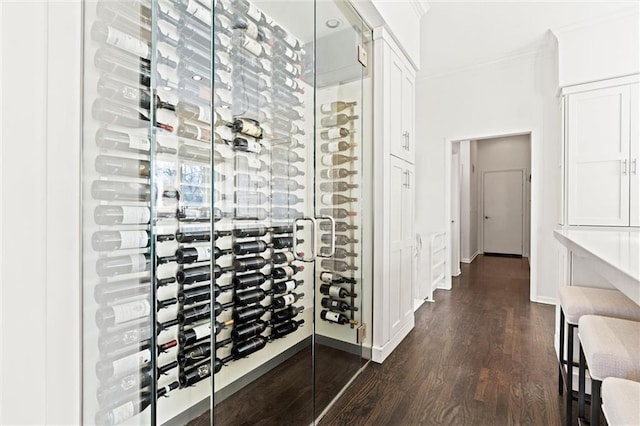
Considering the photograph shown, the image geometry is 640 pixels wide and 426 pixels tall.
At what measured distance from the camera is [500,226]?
7.66 meters

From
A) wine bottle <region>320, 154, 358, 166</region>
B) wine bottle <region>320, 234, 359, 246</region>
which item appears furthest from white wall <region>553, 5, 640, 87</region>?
wine bottle <region>320, 234, 359, 246</region>

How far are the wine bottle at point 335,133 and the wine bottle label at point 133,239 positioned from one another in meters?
1.19

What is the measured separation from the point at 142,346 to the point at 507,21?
4.19 m

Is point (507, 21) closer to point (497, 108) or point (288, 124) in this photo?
point (497, 108)

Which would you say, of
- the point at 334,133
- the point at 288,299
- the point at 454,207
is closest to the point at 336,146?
the point at 334,133

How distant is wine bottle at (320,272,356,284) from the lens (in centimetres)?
209

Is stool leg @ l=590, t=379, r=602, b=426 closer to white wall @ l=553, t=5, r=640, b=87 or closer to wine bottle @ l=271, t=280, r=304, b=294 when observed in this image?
wine bottle @ l=271, t=280, r=304, b=294

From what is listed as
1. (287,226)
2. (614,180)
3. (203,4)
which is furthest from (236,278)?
(614,180)

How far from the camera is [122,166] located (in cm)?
114

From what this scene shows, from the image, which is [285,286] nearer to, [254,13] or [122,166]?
[122,166]

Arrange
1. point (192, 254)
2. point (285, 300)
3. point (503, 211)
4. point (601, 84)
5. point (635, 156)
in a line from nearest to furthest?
point (192, 254) → point (285, 300) → point (635, 156) → point (601, 84) → point (503, 211)

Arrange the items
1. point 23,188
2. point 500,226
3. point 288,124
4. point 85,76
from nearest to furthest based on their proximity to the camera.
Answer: point 23,188 < point 85,76 < point 288,124 < point 500,226

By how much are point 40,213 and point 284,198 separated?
1121mm

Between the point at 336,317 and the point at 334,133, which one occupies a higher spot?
the point at 334,133
